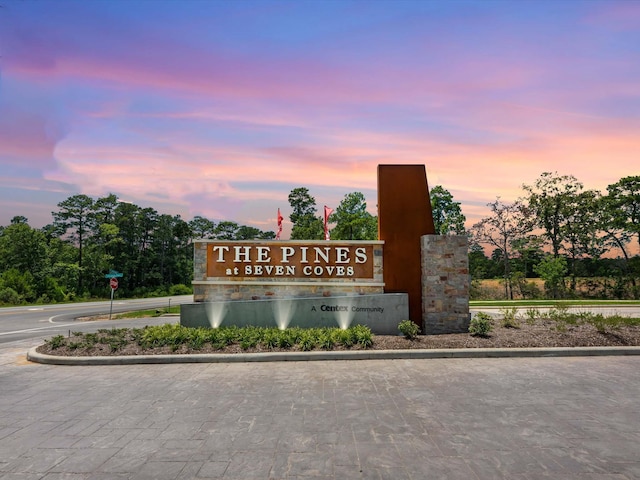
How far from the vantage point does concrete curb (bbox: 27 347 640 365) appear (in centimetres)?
945

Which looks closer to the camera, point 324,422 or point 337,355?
point 324,422

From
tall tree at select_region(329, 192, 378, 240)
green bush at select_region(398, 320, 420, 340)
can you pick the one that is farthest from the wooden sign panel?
tall tree at select_region(329, 192, 378, 240)

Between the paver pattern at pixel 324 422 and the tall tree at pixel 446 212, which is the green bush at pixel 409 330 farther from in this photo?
the tall tree at pixel 446 212

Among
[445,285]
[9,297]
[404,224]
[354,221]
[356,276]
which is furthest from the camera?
[354,221]

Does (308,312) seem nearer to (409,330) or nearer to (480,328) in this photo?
(409,330)

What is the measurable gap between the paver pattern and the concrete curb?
0.52m

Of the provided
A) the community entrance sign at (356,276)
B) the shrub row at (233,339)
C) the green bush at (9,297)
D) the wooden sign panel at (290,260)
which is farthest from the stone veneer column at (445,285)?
the green bush at (9,297)

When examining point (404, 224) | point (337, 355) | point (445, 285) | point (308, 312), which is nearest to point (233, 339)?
point (308, 312)

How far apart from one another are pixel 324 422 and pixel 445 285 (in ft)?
26.9

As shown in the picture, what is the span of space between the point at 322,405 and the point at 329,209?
1311 cm

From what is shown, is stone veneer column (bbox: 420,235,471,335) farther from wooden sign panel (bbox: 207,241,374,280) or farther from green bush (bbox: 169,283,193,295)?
green bush (bbox: 169,283,193,295)

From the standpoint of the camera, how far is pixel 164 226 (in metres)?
63.6

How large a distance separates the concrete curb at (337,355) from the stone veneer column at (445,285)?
237 cm

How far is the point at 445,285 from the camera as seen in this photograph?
12531 mm
